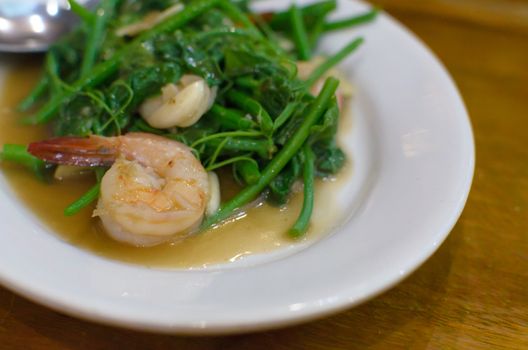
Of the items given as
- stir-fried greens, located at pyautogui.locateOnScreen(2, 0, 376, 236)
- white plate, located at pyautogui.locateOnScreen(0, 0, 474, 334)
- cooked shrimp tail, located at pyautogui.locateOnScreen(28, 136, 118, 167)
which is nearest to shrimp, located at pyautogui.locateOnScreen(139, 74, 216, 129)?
stir-fried greens, located at pyautogui.locateOnScreen(2, 0, 376, 236)

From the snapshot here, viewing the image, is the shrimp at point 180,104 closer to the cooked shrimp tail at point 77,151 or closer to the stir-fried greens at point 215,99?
the stir-fried greens at point 215,99

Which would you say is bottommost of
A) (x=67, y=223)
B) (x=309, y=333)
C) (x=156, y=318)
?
(x=309, y=333)

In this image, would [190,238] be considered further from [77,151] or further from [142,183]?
[77,151]

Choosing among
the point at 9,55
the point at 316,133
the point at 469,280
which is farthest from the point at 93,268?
the point at 9,55

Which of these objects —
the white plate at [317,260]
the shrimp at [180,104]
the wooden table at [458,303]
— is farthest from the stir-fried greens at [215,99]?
the wooden table at [458,303]

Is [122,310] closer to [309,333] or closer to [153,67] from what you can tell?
[309,333]

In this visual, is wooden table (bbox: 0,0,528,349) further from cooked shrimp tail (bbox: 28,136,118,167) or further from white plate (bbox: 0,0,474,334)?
cooked shrimp tail (bbox: 28,136,118,167)

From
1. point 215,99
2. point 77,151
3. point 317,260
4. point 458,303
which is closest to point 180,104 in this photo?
point 215,99
